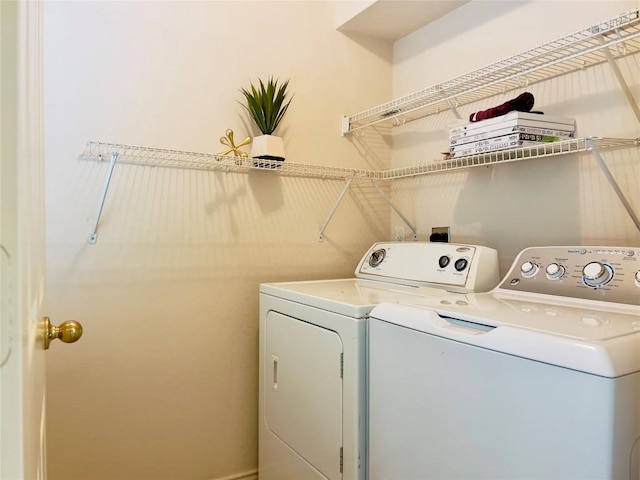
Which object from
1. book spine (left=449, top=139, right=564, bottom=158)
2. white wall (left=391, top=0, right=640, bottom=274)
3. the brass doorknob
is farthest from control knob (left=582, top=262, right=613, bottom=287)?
the brass doorknob

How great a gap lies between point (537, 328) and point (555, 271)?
1.73 ft

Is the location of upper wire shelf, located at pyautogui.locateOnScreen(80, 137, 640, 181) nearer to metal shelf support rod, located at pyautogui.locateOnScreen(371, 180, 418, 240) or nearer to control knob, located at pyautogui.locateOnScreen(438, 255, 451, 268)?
metal shelf support rod, located at pyautogui.locateOnScreen(371, 180, 418, 240)

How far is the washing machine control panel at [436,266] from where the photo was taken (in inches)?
61.5

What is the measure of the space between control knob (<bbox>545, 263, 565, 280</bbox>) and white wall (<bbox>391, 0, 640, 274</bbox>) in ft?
0.91

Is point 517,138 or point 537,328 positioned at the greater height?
point 517,138

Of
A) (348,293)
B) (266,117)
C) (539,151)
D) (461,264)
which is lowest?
(348,293)

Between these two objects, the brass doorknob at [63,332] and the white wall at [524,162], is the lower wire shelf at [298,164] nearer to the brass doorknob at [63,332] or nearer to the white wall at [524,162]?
the white wall at [524,162]

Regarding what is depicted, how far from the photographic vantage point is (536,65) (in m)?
1.54

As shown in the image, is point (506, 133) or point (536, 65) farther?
point (536, 65)

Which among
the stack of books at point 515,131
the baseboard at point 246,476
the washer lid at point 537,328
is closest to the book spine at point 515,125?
the stack of books at point 515,131

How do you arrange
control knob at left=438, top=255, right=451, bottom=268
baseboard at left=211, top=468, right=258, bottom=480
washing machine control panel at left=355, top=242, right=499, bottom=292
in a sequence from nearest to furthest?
washing machine control panel at left=355, top=242, right=499, bottom=292, control knob at left=438, top=255, right=451, bottom=268, baseboard at left=211, top=468, right=258, bottom=480

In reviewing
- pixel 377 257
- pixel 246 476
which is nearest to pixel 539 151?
pixel 377 257

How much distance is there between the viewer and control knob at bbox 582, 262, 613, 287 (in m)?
1.18

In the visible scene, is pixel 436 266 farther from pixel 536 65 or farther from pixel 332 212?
pixel 536 65
